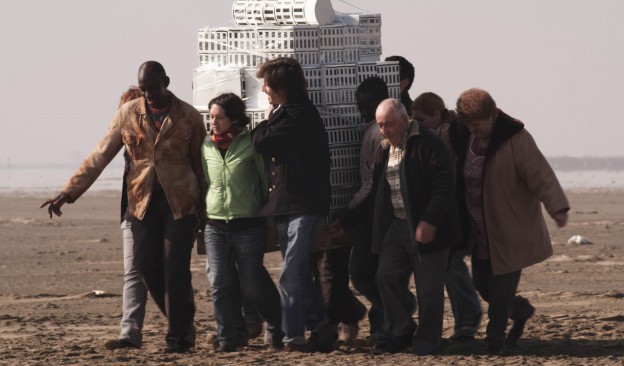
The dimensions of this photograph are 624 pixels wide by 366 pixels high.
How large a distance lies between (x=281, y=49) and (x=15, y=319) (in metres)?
4.37

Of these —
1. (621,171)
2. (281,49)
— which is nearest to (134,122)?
(281,49)

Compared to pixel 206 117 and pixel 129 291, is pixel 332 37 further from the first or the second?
pixel 129 291

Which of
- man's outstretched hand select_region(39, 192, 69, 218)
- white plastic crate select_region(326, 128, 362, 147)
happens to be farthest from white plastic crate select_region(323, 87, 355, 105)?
man's outstretched hand select_region(39, 192, 69, 218)

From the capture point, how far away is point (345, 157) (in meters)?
10.5

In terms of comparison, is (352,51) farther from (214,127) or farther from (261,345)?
(261,345)

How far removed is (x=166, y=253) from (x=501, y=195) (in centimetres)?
241

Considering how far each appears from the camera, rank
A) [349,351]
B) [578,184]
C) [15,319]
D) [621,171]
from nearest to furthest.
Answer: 1. [349,351]
2. [15,319]
3. [578,184]
4. [621,171]

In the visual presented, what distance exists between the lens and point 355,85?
34.9ft

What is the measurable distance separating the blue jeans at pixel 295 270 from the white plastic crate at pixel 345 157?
0.71m

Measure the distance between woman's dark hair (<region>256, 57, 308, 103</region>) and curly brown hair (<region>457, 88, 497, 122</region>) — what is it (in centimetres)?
112

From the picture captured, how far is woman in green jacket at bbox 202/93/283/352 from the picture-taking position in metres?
9.85

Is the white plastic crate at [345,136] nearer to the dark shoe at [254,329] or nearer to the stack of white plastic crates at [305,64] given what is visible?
the stack of white plastic crates at [305,64]

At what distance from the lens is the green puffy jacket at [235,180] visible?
9.83m

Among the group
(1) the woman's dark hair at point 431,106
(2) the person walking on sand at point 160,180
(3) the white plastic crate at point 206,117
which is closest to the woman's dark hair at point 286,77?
(2) the person walking on sand at point 160,180
